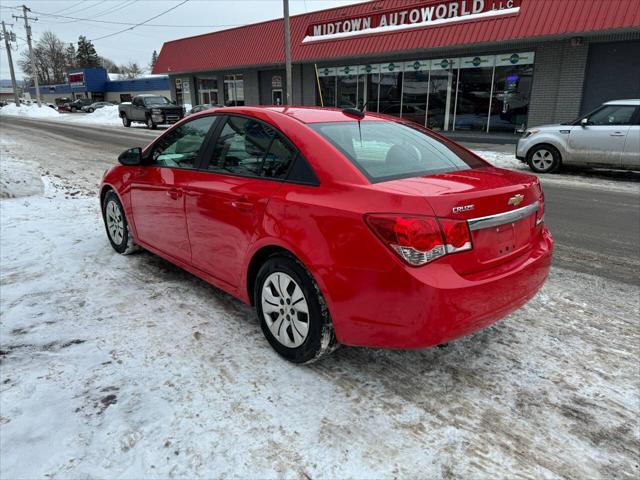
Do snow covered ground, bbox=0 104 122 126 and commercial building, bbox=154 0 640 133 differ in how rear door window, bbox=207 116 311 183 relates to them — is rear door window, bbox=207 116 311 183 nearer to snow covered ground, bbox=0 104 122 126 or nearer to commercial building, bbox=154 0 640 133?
commercial building, bbox=154 0 640 133

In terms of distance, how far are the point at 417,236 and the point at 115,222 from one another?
3.84 metres

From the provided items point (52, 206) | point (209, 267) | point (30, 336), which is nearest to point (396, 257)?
point (209, 267)

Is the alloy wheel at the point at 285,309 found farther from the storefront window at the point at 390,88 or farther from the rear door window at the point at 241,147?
the storefront window at the point at 390,88

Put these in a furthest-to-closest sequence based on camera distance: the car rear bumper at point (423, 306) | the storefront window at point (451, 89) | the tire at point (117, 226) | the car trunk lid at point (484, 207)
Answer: the storefront window at point (451, 89) → the tire at point (117, 226) → the car trunk lid at point (484, 207) → the car rear bumper at point (423, 306)

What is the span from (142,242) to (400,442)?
10.8ft

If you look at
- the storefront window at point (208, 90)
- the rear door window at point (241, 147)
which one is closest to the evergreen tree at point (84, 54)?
the storefront window at point (208, 90)

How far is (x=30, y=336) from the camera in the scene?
3.34 m

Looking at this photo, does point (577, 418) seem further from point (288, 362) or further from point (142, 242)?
point (142, 242)

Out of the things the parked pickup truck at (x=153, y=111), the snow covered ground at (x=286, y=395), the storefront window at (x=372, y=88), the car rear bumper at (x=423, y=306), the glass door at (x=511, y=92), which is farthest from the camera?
the parked pickup truck at (x=153, y=111)

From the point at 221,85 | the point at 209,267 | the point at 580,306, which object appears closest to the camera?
the point at 209,267

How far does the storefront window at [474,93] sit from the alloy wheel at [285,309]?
18.4 meters

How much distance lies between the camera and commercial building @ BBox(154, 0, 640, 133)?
15367mm

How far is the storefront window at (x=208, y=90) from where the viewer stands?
33.4m

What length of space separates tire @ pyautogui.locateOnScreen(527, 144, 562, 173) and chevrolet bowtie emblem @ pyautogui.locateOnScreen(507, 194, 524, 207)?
10107 mm
